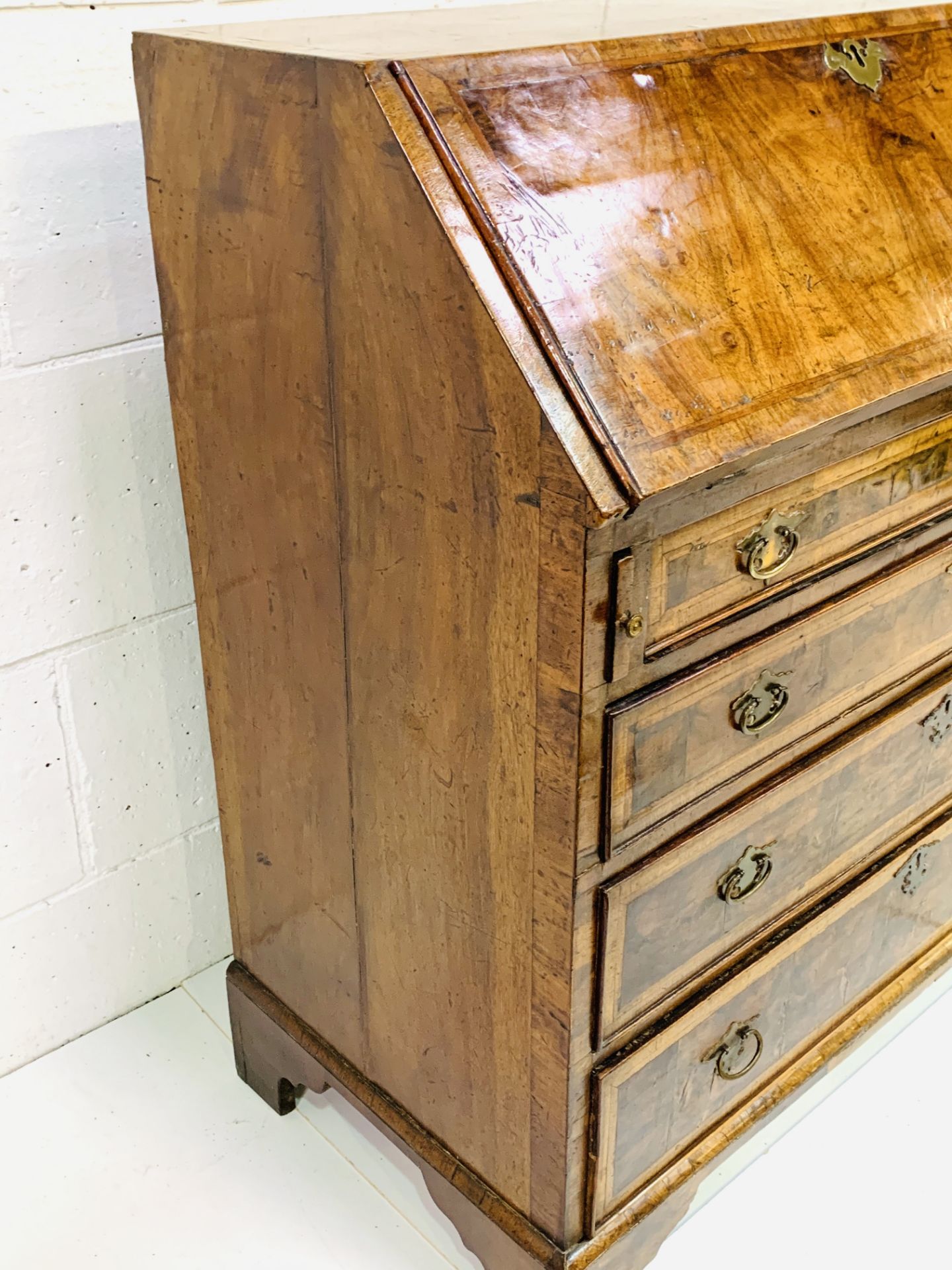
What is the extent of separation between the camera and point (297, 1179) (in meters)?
1.64

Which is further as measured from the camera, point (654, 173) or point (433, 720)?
point (433, 720)

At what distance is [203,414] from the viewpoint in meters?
1.34

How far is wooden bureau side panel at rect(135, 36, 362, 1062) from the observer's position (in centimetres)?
111

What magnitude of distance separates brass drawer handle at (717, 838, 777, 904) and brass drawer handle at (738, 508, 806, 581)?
0.33m

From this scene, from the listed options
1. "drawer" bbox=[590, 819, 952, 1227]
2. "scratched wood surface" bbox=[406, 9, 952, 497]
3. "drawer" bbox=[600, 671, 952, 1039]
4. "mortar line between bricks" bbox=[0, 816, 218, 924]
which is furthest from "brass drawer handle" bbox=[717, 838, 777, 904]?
"mortar line between bricks" bbox=[0, 816, 218, 924]

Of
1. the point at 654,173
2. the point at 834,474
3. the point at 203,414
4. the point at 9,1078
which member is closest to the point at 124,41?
the point at 203,414

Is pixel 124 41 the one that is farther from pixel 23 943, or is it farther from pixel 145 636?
pixel 23 943

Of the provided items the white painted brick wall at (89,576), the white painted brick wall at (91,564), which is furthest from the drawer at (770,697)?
the white painted brick wall at (89,576)

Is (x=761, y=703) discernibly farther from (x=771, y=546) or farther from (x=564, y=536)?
(x=564, y=536)

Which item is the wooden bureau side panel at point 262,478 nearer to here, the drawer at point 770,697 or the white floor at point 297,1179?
the white floor at point 297,1179

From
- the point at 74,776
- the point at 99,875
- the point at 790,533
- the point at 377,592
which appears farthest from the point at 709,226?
the point at 99,875

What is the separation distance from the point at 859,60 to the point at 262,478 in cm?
75

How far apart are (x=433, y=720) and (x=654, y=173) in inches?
21.0

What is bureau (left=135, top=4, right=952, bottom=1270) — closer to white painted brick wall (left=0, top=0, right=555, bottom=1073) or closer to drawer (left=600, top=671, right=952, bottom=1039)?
drawer (left=600, top=671, right=952, bottom=1039)
